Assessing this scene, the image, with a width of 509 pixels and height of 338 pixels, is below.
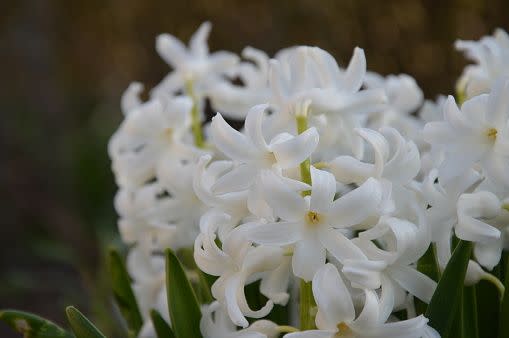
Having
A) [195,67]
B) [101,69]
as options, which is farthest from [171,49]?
[101,69]

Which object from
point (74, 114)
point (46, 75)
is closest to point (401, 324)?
point (46, 75)

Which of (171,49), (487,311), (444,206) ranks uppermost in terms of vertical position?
(171,49)

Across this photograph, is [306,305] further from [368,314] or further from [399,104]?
[399,104]

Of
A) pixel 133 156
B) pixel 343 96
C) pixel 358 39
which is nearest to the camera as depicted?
pixel 343 96

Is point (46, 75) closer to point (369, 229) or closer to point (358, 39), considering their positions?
point (358, 39)

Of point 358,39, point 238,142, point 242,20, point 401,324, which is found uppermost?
point 242,20

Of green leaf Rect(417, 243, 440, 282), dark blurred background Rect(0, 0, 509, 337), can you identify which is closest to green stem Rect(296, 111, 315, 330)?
green leaf Rect(417, 243, 440, 282)
